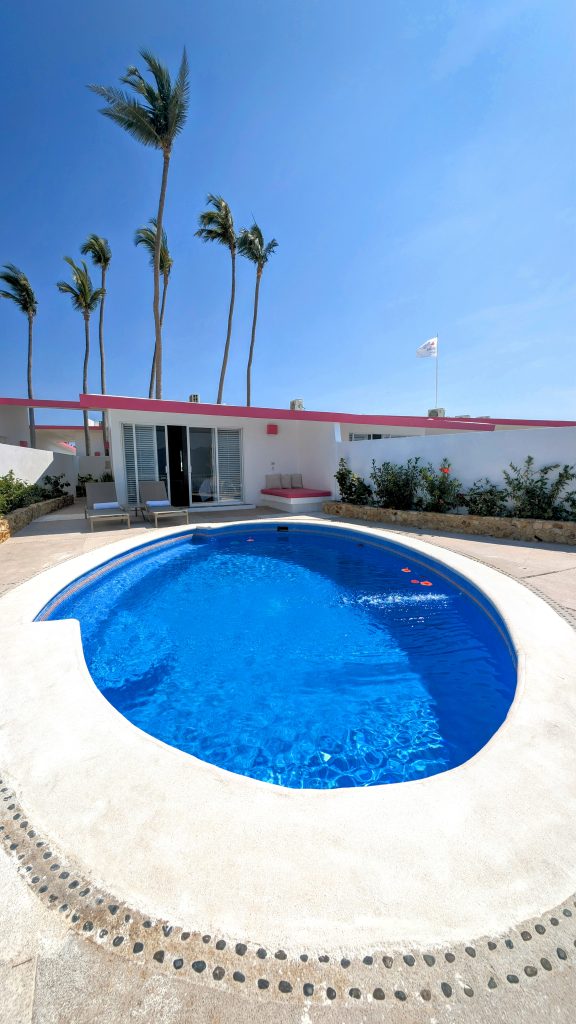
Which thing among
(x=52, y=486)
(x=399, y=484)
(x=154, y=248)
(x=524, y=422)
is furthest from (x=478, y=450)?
(x=154, y=248)

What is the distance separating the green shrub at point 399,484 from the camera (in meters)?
9.96

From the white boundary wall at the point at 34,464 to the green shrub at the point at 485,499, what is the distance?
40.3ft

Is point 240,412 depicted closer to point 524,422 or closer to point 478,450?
point 478,450

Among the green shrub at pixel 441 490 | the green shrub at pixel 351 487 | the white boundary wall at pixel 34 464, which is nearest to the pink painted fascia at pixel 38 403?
the white boundary wall at pixel 34 464

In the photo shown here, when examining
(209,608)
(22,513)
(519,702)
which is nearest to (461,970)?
(519,702)

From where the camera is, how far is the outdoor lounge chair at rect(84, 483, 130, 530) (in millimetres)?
9562

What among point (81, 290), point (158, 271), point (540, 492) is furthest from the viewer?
point (81, 290)

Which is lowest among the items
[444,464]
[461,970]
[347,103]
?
[461,970]

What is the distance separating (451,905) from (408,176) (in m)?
16.0

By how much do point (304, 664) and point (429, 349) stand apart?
1596 centimetres

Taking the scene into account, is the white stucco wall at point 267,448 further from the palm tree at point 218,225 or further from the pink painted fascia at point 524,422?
the palm tree at point 218,225

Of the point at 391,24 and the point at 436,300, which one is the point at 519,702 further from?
the point at 436,300

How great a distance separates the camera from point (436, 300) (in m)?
17.8

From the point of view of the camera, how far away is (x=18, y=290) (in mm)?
21906
